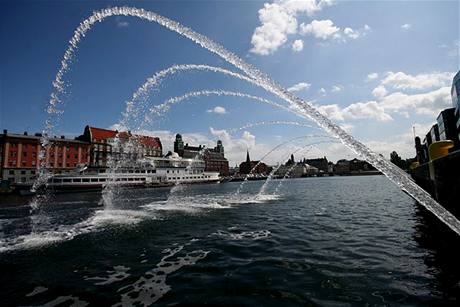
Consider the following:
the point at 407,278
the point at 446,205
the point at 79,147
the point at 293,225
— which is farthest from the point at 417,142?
the point at 79,147

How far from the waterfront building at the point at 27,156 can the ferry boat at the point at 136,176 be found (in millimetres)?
11405

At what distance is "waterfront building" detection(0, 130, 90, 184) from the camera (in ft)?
296

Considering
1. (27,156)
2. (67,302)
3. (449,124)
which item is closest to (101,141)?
(27,156)

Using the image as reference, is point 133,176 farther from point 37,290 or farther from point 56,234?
point 37,290

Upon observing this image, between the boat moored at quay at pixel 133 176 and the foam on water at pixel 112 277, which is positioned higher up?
the boat moored at quay at pixel 133 176

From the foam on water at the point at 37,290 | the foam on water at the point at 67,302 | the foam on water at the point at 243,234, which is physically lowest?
the foam on water at the point at 243,234

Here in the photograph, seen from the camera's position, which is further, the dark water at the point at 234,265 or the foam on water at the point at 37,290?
the foam on water at the point at 37,290

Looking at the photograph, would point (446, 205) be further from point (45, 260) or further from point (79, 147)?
point (79, 147)

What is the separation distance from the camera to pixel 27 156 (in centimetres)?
9438

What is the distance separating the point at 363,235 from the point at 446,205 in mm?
8065

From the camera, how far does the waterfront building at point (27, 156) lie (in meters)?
90.3

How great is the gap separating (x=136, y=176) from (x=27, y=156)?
39.2 m

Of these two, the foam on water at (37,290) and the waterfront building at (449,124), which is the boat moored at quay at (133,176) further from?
the waterfront building at (449,124)

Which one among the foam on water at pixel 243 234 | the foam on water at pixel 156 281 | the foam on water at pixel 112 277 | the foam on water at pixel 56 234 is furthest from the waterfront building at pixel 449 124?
the foam on water at pixel 112 277
